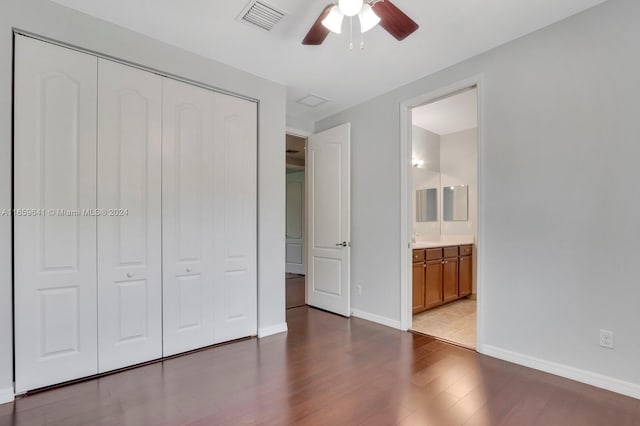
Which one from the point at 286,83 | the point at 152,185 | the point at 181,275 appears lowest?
the point at 181,275

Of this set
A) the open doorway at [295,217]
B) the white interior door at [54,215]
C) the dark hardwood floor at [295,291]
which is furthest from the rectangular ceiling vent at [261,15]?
the open doorway at [295,217]

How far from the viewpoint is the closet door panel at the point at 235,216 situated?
309 centimetres

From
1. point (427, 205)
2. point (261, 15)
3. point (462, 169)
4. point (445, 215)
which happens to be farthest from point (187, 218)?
point (462, 169)

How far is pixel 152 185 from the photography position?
271 centimetres

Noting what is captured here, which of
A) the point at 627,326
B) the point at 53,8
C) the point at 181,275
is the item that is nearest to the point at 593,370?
the point at 627,326

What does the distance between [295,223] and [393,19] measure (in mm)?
6145

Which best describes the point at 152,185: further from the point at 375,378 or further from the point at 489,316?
the point at 489,316

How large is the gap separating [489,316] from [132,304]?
3.03 m

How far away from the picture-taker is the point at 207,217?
3014mm

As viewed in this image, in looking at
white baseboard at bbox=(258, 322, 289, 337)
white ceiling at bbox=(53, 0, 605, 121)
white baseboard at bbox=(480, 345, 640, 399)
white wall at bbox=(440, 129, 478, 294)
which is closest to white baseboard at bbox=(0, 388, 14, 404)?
white baseboard at bbox=(258, 322, 289, 337)

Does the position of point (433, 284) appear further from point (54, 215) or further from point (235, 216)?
point (54, 215)

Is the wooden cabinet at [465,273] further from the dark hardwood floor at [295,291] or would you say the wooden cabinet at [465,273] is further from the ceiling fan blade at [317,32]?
the ceiling fan blade at [317,32]

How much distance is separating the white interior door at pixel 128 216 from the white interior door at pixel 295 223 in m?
4.92

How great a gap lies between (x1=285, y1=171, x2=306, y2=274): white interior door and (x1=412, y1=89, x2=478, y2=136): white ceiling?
11.8 feet
